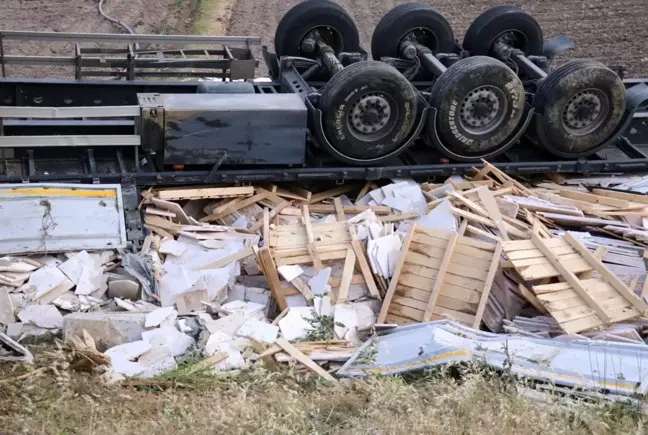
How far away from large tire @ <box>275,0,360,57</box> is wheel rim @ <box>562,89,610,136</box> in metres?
2.86

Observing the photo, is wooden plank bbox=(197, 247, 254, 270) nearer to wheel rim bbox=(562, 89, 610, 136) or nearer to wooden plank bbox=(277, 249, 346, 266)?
wooden plank bbox=(277, 249, 346, 266)

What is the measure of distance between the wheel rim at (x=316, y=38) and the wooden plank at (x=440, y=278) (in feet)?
12.6

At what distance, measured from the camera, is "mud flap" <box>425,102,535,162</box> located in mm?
9586

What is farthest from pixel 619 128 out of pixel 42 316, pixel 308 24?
pixel 42 316

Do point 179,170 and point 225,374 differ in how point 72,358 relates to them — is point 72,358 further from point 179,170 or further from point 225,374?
point 179,170

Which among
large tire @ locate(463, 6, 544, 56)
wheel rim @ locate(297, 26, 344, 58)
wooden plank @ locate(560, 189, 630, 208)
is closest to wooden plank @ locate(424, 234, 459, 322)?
wooden plank @ locate(560, 189, 630, 208)

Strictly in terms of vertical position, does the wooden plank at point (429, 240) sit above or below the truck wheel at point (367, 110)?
below

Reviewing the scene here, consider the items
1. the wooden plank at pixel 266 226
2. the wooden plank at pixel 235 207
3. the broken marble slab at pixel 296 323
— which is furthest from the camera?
the wooden plank at pixel 235 207

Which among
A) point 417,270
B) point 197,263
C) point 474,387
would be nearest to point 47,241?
point 197,263

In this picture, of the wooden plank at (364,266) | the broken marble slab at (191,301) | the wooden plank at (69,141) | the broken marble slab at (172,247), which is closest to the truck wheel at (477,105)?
the wooden plank at (364,266)

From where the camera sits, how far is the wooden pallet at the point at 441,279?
7.74 metres

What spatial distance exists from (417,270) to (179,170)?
2622mm

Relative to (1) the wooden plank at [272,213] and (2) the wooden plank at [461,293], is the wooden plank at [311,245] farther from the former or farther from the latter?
(2) the wooden plank at [461,293]

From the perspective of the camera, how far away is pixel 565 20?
57.9 ft
